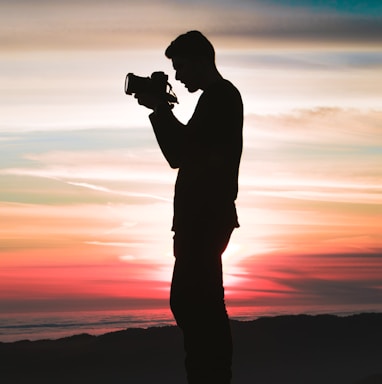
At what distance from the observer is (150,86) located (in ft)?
24.4

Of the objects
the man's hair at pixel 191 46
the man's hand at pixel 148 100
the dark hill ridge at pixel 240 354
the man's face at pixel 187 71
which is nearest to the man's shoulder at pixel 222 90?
the man's face at pixel 187 71

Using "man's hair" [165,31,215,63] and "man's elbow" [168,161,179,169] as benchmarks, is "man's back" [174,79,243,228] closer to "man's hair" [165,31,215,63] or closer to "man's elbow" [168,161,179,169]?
"man's elbow" [168,161,179,169]

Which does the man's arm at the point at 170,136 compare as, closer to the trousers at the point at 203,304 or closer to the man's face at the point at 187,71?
the man's face at the point at 187,71

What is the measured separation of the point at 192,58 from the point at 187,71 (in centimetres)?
10

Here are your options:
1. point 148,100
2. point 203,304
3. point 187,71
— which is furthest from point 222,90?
point 203,304

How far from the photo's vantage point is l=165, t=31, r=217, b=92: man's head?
7004mm

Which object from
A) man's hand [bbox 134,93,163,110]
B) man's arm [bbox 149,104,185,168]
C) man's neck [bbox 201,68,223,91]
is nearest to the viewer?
man's arm [bbox 149,104,185,168]

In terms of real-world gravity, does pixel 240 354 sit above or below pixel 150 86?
below

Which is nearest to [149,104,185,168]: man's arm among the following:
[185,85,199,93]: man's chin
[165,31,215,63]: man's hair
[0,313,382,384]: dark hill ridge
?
[185,85,199,93]: man's chin

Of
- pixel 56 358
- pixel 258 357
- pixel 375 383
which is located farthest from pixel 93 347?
pixel 375 383

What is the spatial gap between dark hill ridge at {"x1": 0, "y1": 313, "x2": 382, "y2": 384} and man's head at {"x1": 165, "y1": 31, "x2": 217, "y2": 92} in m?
13.7

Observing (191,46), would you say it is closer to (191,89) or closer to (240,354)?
(191,89)

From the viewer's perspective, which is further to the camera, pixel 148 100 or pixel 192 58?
pixel 148 100

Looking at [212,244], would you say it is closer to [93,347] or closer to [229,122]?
[229,122]
